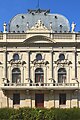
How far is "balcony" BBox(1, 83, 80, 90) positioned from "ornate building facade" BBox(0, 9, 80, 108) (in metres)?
0.14

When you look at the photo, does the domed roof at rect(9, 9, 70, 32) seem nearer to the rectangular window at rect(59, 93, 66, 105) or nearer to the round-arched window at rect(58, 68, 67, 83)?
the round-arched window at rect(58, 68, 67, 83)

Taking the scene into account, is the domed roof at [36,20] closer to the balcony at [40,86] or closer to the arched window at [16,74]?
the arched window at [16,74]

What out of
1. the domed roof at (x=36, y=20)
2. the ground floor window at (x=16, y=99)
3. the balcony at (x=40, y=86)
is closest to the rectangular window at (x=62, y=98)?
the balcony at (x=40, y=86)

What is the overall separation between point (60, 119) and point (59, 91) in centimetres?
1513

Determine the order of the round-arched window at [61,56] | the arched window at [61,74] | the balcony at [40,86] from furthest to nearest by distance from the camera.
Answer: the round-arched window at [61,56] < the arched window at [61,74] < the balcony at [40,86]

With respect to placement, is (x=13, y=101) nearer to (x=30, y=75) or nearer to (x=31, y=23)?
(x=30, y=75)

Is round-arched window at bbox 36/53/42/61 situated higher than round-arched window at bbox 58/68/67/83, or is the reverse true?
round-arched window at bbox 36/53/42/61

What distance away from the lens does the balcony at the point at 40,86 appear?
5884 centimetres

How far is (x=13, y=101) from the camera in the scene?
6031 cm

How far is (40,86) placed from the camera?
5891 centimetres

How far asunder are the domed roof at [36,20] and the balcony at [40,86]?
8.84m

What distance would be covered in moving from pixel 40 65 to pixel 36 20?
7.76m

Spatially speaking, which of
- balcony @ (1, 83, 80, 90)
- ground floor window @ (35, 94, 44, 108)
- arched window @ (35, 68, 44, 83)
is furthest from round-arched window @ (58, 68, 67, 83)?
ground floor window @ (35, 94, 44, 108)

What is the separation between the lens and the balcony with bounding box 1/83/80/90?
193 ft
